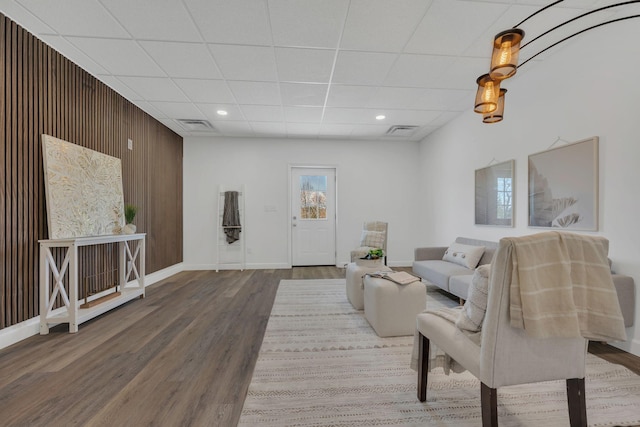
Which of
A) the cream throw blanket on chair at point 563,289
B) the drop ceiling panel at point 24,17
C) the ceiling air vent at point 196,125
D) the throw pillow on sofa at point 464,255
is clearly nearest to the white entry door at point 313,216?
the ceiling air vent at point 196,125

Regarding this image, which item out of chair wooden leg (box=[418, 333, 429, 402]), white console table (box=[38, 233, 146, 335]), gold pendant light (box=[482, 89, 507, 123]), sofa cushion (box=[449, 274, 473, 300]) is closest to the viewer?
chair wooden leg (box=[418, 333, 429, 402])

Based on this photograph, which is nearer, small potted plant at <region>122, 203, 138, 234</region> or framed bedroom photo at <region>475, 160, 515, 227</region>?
framed bedroom photo at <region>475, 160, 515, 227</region>

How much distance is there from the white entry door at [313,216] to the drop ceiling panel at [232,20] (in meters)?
3.40

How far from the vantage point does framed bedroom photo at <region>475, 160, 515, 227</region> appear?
3.38m

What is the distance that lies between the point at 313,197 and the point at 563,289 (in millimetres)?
4953

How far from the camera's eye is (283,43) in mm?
2604

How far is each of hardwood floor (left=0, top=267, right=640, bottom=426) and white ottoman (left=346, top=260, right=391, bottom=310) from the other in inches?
39.6

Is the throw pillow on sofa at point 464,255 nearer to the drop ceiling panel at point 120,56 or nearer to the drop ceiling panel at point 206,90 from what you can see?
the drop ceiling panel at point 206,90

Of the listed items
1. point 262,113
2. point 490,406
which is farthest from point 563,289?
point 262,113

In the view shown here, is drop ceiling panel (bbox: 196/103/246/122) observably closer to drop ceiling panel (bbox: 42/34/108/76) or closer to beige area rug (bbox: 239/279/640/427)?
drop ceiling panel (bbox: 42/34/108/76)

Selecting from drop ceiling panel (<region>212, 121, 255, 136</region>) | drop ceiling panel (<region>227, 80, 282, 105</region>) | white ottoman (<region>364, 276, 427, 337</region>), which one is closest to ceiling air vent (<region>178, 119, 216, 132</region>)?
drop ceiling panel (<region>212, 121, 255, 136</region>)

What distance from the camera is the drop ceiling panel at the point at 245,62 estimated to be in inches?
106

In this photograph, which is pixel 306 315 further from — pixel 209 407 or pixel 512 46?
pixel 512 46

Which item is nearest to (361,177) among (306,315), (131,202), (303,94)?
(303,94)
